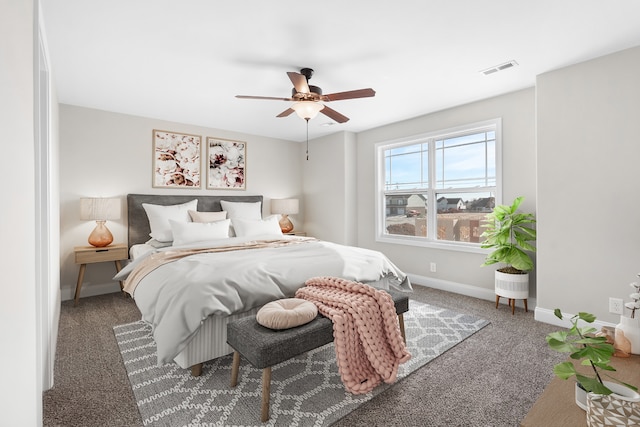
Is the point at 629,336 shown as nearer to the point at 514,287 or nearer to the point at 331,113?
the point at 514,287

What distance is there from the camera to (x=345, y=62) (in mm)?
2773

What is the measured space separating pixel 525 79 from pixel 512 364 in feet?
8.99

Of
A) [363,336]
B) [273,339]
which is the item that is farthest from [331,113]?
[273,339]

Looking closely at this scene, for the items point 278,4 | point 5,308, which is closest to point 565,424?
point 5,308

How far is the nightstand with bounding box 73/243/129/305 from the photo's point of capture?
142 inches

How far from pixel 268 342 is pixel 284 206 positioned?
3904 mm

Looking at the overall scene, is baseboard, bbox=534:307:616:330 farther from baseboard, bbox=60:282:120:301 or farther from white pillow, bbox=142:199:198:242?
baseboard, bbox=60:282:120:301

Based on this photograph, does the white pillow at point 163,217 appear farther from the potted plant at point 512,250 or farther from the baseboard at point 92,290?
the potted plant at point 512,250

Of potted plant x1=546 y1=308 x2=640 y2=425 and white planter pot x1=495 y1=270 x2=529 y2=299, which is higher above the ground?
potted plant x1=546 y1=308 x2=640 y2=425

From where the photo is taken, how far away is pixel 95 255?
370 cm

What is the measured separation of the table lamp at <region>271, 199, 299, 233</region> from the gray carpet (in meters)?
2.97

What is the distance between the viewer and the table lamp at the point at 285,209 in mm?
5480

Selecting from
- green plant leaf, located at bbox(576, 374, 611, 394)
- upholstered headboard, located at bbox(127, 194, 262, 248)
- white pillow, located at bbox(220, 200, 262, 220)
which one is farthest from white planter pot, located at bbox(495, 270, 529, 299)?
upholstered headboard, located at bbox(127, 194, 262, 248)

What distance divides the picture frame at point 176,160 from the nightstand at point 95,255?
106 centimetres
